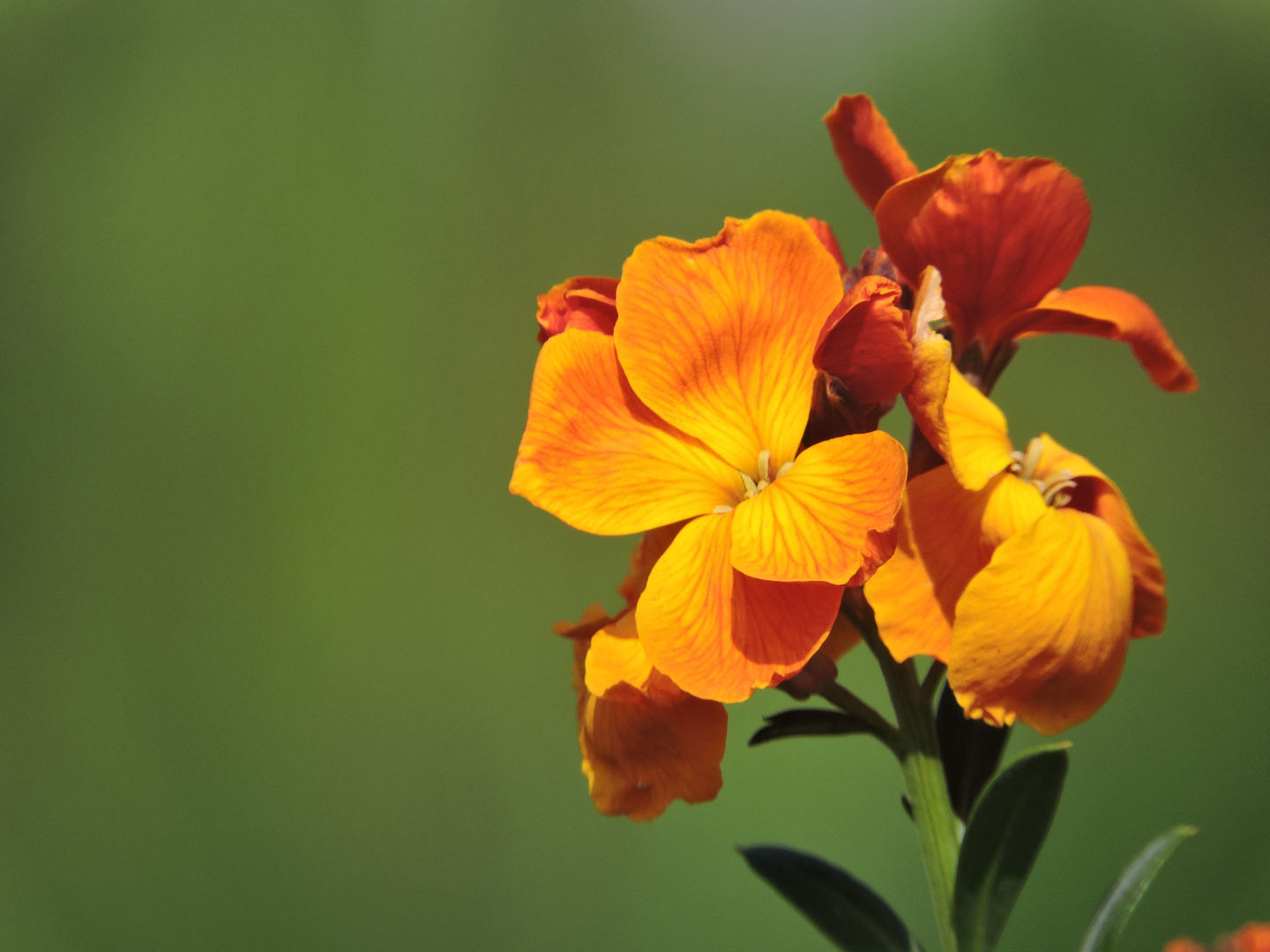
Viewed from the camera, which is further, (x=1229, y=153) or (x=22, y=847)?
(x=1229, y=153)

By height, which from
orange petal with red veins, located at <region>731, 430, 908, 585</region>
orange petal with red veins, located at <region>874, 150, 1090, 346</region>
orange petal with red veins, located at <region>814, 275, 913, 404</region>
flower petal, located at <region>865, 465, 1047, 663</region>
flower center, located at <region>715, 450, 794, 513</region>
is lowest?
flower petal, located at <region>865, 465, 1047, 663</region>

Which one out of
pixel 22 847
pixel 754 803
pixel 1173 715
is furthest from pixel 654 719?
pixel 22 847

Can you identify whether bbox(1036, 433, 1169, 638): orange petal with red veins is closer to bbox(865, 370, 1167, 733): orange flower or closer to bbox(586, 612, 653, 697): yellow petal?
bbox(865, 370, 1167, 733): orange flower

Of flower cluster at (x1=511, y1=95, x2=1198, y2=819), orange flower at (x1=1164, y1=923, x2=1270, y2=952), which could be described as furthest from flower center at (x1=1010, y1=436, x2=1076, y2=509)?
orange flower at (x1=1164, y1=923, x2=1270, y2=952)

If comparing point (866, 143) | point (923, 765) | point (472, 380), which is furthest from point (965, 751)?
point (472, 380)

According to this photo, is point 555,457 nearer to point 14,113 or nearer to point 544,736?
point 544,736

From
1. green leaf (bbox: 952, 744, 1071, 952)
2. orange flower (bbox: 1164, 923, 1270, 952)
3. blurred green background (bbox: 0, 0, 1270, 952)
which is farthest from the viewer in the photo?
blurred green background (bbox: 0, 0, 1270, 952)

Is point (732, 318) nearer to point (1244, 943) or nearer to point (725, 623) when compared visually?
point (725, 623)
